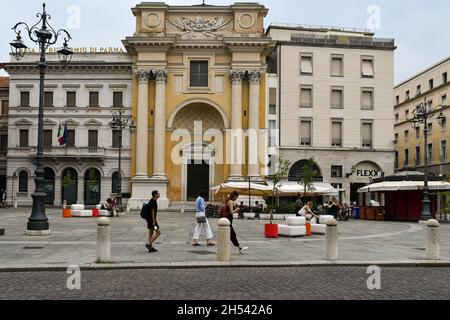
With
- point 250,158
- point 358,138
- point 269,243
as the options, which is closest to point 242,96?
point 250,158

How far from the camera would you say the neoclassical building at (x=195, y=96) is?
49.0 metres

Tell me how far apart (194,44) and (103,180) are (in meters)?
15.5

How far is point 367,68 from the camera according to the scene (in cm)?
5225

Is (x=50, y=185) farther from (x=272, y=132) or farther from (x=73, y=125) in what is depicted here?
(x=272, y=132)

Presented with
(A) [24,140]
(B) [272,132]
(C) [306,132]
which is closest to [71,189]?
(A) [24,140]

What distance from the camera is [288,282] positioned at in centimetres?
1036

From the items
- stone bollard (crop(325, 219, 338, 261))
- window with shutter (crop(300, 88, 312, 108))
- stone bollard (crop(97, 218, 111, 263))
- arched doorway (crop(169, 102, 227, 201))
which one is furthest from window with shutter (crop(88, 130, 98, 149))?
stone bollard (crop(325, 219, 338, 261))

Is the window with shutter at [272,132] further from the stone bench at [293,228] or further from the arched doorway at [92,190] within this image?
the stone bench at [293,228]

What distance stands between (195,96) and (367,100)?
660 inches

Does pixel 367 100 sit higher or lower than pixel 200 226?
higher

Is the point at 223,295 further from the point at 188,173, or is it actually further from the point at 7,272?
the point at 188,173

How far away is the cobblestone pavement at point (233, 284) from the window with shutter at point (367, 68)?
138 ft

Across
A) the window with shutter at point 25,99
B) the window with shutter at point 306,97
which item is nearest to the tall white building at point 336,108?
the window with shutter at point 306,97

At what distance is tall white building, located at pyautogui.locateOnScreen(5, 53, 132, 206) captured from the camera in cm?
5081
